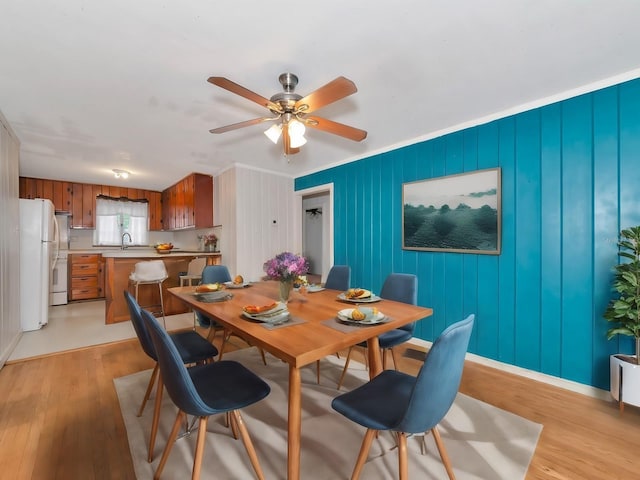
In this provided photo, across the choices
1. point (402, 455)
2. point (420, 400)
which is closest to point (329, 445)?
point (402, 455)

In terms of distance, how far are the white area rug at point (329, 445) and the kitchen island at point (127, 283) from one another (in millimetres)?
2193

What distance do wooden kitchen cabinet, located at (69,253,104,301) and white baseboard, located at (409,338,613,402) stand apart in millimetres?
6244

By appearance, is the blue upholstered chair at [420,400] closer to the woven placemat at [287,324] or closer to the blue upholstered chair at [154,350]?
the woven placemat at [287,324]

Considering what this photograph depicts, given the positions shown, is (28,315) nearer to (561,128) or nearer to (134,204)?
(134,204)

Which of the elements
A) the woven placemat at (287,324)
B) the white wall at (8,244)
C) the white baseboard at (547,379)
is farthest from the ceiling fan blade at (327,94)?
the white wall at (8,244)

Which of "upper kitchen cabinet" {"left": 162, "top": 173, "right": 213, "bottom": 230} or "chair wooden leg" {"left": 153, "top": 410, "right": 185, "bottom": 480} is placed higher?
"upper kitchen cabinet" {"left": 162, "top": 173, "right": 213, "bottom": 230}

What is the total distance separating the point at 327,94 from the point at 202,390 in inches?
64.9

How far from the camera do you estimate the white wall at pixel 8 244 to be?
100 inches

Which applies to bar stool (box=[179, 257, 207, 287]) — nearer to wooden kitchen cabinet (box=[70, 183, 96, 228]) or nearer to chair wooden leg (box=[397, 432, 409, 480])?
wooden kitchen cabinet (box=[70, 183, 96, 228])

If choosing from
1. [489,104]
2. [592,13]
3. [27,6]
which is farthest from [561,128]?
[27,6]

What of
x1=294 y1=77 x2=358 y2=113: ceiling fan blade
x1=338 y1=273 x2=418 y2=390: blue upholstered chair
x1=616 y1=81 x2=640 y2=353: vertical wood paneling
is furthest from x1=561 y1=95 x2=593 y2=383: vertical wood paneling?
x1=294 y1=77 x2=358 y2=113: ceiling fan blade

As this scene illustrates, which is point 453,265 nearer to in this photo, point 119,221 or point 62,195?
point 119,221

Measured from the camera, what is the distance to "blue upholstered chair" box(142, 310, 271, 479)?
1063mm

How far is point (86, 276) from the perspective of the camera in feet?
17.2
